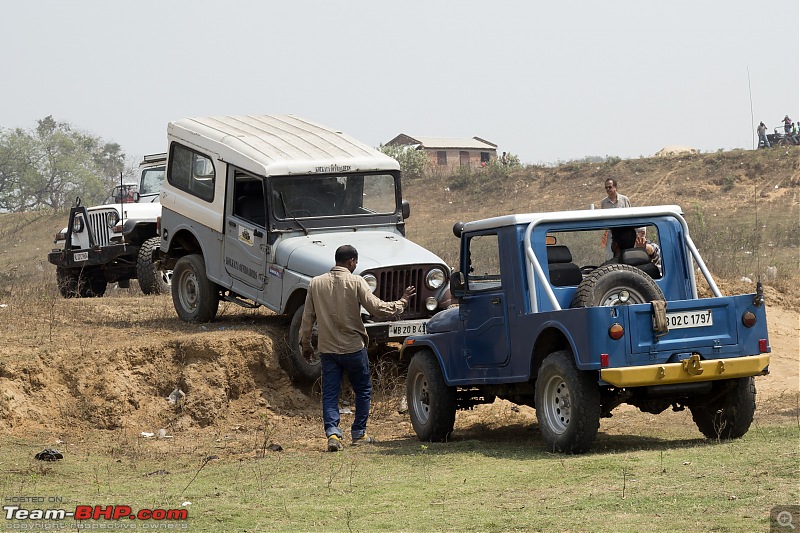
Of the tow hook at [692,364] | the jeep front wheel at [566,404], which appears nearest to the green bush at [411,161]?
the jeep front wheel at [566,404]

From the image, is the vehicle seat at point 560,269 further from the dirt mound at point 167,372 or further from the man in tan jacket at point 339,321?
the dirt mound at point 167,372

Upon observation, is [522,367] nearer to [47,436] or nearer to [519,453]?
[519,453]

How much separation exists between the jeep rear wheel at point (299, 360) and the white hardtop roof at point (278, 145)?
181 cm

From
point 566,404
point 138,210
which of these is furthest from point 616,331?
point 138,210

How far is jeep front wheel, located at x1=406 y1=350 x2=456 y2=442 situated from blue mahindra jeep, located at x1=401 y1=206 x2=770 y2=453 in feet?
0.04

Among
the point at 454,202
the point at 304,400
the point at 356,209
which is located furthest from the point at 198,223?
the point at 454,202

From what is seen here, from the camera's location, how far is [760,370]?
28.9 ft

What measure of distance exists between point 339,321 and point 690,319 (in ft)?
10.4

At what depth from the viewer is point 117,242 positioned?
67.4 feet

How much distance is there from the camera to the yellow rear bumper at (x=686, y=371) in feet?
27.3

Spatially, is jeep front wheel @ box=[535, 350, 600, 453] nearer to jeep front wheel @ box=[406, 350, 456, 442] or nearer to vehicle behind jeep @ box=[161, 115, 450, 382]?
jeep front wheel @ box=[406, 350, 456, 442]

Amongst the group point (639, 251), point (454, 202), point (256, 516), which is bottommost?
point (256, 516)

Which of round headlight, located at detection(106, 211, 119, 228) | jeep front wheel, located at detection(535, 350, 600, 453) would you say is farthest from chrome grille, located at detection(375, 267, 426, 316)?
round headlight, located at detection(106, 211, 119, 228)

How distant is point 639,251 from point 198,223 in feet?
23.1
